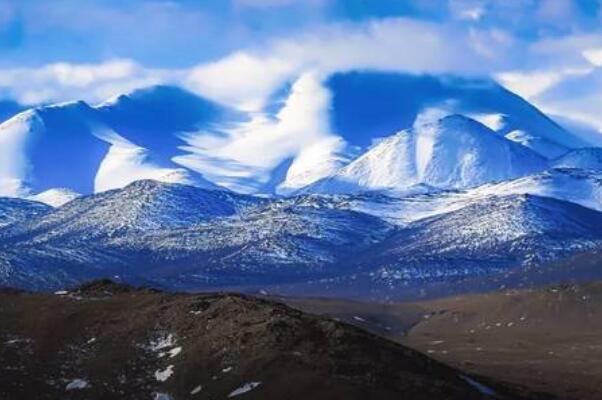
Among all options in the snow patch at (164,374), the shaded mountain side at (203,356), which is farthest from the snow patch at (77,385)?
the snow patch at (164,374)

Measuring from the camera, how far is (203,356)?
331ft

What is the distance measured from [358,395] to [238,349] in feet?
47.5

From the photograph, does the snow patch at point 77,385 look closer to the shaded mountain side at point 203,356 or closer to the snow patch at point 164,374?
the shaded mountain side at point 203,356

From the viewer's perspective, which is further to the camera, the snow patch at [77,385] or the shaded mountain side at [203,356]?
the snow patch at [77,385]

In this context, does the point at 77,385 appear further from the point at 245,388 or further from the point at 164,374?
the point at 245,388

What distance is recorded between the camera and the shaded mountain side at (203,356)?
94.2 m

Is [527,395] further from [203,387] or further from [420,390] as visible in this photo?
[203,387]

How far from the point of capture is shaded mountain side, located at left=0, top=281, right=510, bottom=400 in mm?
94250

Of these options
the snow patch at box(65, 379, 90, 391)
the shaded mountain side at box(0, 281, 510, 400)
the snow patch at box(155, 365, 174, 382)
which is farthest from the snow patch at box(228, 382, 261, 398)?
the snow patch at box(65, 379, 90, 391)

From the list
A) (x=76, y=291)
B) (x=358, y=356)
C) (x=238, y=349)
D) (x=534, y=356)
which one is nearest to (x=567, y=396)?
(x=358, y=356)

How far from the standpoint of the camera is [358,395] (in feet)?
296

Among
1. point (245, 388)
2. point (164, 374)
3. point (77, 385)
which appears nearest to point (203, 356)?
point (164, 374)

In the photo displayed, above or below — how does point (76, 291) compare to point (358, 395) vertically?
above

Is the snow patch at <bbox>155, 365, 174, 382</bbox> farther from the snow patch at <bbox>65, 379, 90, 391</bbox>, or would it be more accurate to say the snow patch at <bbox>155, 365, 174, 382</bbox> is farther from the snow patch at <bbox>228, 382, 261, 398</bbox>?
the snow patch at <bbox>228, 382, 261, 398</bbox>
